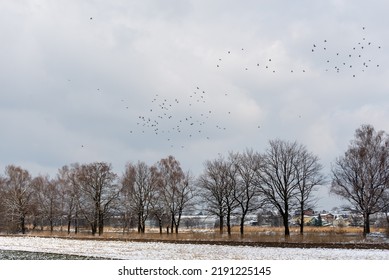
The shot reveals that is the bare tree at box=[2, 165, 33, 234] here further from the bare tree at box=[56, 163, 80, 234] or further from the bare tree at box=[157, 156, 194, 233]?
the bare tree at box=[157, 156, 194, 233]

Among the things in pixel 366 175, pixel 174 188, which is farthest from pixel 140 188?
pixel 366 175

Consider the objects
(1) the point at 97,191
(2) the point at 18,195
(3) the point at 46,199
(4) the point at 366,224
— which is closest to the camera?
(4) the point at 366,224

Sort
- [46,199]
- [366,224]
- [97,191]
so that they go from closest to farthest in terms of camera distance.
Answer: [366,224], [97,191], [46,199]

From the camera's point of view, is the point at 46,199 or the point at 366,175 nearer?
the point at 366,175

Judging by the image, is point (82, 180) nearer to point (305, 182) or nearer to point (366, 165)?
point (305, 182)

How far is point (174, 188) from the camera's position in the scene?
260 feet

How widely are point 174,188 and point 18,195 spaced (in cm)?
3325

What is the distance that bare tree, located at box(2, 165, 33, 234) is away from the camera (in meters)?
82.8

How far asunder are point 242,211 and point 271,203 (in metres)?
5.63

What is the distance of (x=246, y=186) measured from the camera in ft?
221

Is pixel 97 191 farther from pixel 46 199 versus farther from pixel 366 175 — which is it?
pixel 366 175

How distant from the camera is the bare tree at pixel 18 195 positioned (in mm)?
82812

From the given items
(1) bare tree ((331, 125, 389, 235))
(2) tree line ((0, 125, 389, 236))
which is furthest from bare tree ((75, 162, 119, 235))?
(1) bare tree ((331, 125, 389, 235))
